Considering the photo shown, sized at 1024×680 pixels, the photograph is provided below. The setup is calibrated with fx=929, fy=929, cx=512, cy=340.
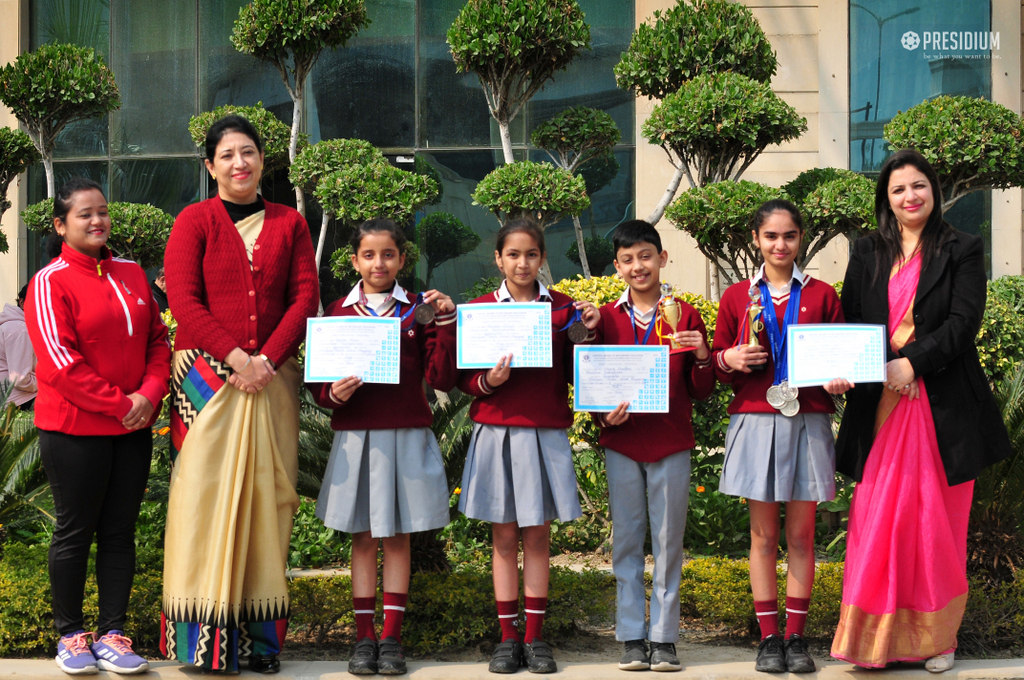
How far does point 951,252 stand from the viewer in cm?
392

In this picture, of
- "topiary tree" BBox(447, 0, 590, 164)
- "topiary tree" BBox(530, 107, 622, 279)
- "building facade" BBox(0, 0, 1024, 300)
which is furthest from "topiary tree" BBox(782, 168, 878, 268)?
"building facade" BBox(0, 0, 1024, 300)

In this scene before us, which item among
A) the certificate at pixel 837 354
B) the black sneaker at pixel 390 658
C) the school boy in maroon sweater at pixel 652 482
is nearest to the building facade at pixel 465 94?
the school boy in maroon sweater at pixel 652 482

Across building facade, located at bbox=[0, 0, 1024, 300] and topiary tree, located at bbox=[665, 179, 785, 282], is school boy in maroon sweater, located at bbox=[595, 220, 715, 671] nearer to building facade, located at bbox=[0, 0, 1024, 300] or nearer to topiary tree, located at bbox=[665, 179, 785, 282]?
topiary tree, located at bbox=[665, 179, 785, 282]

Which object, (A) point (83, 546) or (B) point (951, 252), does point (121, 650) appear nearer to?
(A) point (83, 546)

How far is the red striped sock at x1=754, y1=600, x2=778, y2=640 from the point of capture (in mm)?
3992

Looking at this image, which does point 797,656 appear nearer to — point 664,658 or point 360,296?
Answer: point 664,658

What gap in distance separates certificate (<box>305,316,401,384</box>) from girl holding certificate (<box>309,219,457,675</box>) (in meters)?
0.07

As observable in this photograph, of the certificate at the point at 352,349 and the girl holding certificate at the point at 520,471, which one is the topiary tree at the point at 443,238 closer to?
the girl holding certificate at the point at 520,471

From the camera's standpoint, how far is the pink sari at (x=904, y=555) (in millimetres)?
3852

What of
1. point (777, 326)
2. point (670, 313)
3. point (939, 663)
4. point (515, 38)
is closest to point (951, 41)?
point (515, 38)

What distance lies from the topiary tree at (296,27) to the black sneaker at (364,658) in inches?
237

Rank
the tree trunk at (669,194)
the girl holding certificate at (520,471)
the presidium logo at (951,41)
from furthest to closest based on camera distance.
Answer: the presidium logo at (951,41) < the tree trunk at (669,194) < the girl holding certificate at (520,471)

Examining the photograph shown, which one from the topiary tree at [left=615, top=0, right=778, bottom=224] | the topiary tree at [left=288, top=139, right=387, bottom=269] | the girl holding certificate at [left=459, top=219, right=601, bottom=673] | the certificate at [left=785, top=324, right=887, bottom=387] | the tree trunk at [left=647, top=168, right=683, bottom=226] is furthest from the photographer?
the topiary tree at [left=288, top=139, right=387, bottom=269]

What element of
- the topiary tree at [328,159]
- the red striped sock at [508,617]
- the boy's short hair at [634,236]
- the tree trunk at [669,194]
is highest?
the topiary tree at [328,159]
